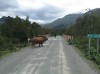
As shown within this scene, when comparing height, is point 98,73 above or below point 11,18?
below

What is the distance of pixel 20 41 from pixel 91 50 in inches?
1233

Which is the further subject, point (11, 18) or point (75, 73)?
point (11, 18)

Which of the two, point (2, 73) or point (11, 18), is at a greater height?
point (11, 18)

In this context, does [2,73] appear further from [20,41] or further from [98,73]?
[20,41]

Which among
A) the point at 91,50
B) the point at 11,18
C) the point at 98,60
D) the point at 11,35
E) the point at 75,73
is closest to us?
the point at 75,73

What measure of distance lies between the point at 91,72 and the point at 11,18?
48.3m

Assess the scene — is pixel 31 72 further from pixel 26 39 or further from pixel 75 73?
pixel 26 39

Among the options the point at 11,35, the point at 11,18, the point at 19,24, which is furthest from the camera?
the point at 11,18

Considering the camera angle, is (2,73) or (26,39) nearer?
(2,73)

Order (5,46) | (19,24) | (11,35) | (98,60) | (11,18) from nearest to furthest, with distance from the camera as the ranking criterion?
(98,60), (5,46), (11,35), (19,24), (11,18)

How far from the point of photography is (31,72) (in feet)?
47.8

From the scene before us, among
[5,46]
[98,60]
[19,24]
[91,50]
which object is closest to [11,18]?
[19,24]

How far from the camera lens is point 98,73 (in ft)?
47.3

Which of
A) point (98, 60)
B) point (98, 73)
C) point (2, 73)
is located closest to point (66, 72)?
point (98, 73)
